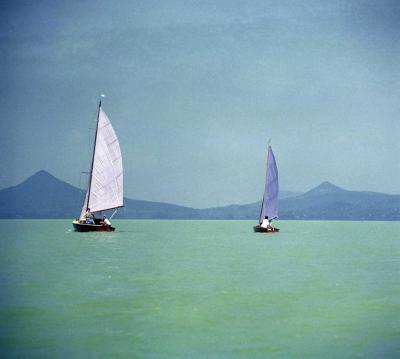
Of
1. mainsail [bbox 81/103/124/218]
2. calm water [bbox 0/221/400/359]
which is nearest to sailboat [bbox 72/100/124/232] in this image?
mainsail [bbox 81/103/124/218]

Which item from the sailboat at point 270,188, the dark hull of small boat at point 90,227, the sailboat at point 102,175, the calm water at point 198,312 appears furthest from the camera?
the sailboat at point 270,188

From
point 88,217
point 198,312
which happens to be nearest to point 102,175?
point 88,217

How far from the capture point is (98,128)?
130 ft

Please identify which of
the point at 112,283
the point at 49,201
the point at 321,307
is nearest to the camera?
the point at 321,307

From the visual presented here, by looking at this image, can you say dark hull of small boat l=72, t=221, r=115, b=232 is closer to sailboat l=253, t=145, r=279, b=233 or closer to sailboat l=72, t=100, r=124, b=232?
sailboat l=72, t=100, r=124, b=232

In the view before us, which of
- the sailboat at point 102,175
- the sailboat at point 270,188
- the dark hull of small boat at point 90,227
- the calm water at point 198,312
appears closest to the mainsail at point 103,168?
the sailboat at point 102,175

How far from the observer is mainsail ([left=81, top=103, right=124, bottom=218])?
39469 mm

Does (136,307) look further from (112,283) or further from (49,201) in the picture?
(49,201)

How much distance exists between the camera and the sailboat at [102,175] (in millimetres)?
39469

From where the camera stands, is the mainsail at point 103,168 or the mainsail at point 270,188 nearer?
the mainsail at point 103,168

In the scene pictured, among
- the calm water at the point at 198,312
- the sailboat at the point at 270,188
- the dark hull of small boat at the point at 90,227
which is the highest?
the sailboat at the point at 270,188

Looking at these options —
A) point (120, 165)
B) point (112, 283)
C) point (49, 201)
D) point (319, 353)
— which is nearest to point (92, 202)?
point (120, 165)

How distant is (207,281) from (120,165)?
2519cm

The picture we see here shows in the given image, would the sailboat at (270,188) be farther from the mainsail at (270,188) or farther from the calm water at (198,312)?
the calm water at (198,312)
